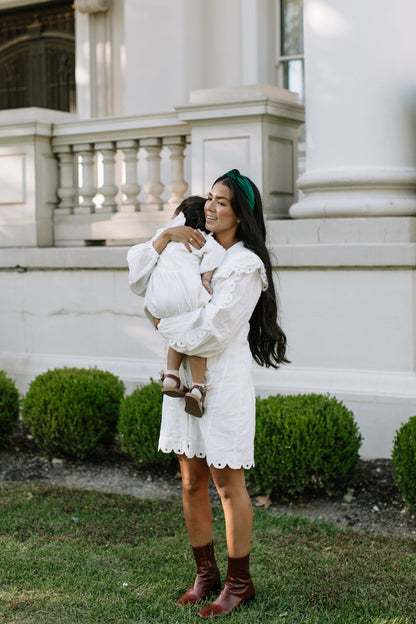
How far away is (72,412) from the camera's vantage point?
6.05 m

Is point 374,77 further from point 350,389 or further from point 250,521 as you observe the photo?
point 250,521

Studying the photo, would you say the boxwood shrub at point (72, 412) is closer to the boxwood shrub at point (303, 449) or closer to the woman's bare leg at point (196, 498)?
the boxwood shrub at point (303, 449)

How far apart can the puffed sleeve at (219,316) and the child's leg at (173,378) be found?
0.34 ft

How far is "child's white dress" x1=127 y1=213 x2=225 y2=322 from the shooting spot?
3400mm

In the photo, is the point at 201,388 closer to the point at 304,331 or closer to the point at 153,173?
the point at 304,331

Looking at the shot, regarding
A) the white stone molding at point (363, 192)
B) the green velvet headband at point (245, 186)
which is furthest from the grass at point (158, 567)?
the white stone molding at point (363, 192)

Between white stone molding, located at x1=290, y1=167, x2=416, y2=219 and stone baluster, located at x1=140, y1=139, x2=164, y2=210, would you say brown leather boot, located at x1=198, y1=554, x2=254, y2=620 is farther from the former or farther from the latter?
stone baluster, located at x1=140, y1=139, x2=164, y2=210

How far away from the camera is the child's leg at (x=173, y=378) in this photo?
3494 mm

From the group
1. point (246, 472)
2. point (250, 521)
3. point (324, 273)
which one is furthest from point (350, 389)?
point (250, 521)

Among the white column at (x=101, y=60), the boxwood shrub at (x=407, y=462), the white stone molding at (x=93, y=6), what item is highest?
the white stone molding at (x=93, y=6)

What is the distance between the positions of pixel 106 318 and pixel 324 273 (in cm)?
209

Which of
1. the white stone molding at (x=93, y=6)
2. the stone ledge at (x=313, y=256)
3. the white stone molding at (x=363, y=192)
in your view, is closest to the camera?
the stone ledge at (x=313, y=256)

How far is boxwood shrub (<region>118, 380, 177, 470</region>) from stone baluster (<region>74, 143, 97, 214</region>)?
2.59 metres

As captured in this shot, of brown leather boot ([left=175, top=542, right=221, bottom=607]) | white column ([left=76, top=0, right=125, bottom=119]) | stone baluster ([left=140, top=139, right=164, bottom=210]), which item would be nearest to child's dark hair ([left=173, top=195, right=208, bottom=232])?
brown leather boot ([left=175, top=542, right=221, bottom=607])
